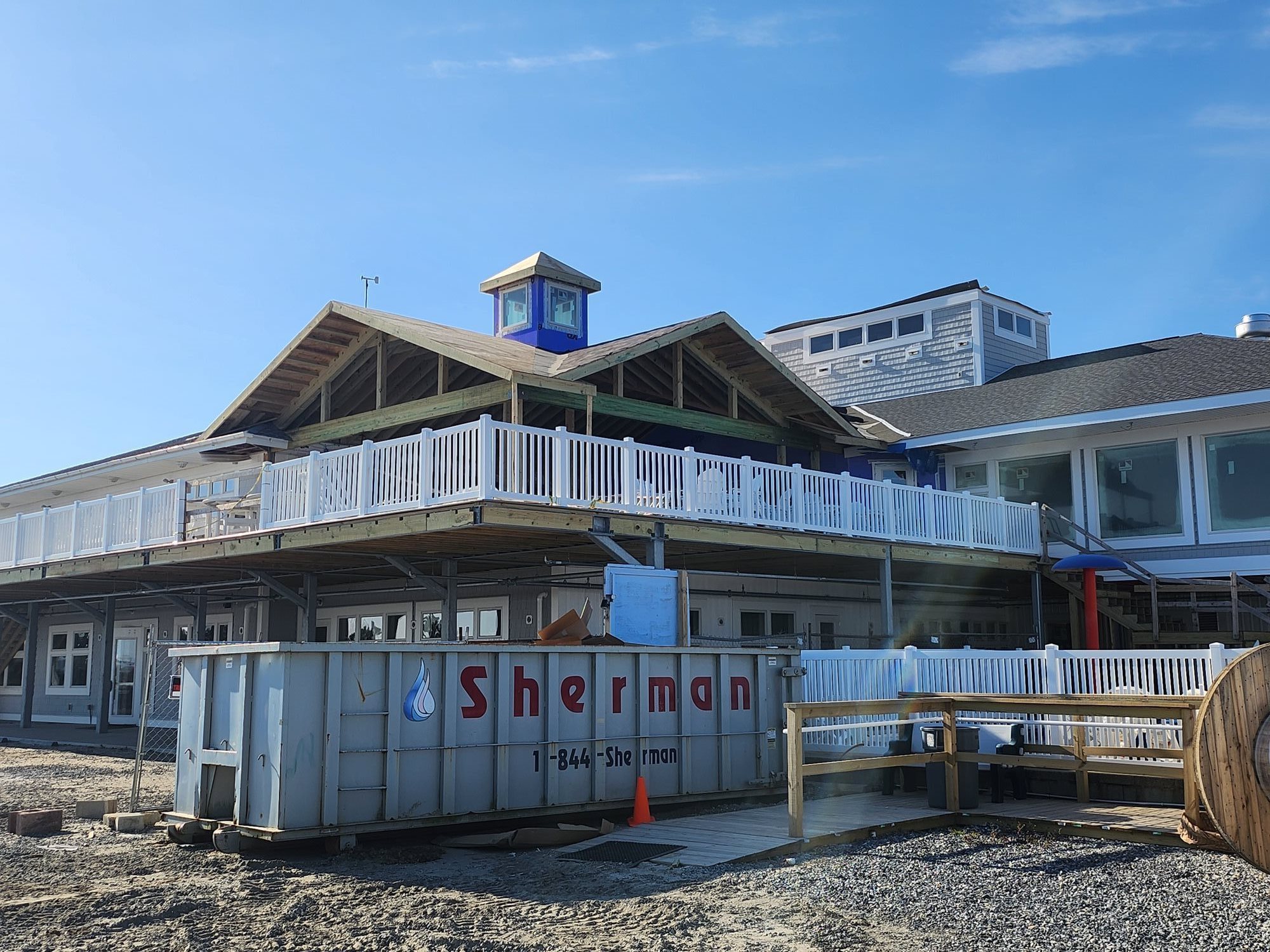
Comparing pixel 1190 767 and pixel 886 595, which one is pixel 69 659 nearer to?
pixel 886 595

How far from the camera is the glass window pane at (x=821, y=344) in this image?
33000 mm

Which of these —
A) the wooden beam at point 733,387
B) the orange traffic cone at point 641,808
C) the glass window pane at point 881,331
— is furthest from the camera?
the glass window pane at point 881,331

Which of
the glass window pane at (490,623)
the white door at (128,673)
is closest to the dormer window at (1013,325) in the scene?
the glass window pane at (490,623)

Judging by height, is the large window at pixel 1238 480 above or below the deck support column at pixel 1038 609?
above

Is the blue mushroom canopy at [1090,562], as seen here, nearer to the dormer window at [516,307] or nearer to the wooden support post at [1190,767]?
the wooden support post at [1190,767]

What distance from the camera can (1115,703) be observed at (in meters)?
11.1

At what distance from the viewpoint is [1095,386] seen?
24.5m

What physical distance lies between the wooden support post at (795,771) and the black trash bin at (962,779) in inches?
79.5

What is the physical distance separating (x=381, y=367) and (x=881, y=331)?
51.6ft

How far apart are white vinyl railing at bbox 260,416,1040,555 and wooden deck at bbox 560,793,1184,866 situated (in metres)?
4.95

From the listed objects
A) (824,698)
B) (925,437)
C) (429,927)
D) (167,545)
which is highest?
(925,437)

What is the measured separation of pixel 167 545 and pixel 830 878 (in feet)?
49.3

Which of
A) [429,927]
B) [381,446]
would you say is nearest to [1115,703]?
[429,927]

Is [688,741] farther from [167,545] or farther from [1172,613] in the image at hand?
[1172,613]
